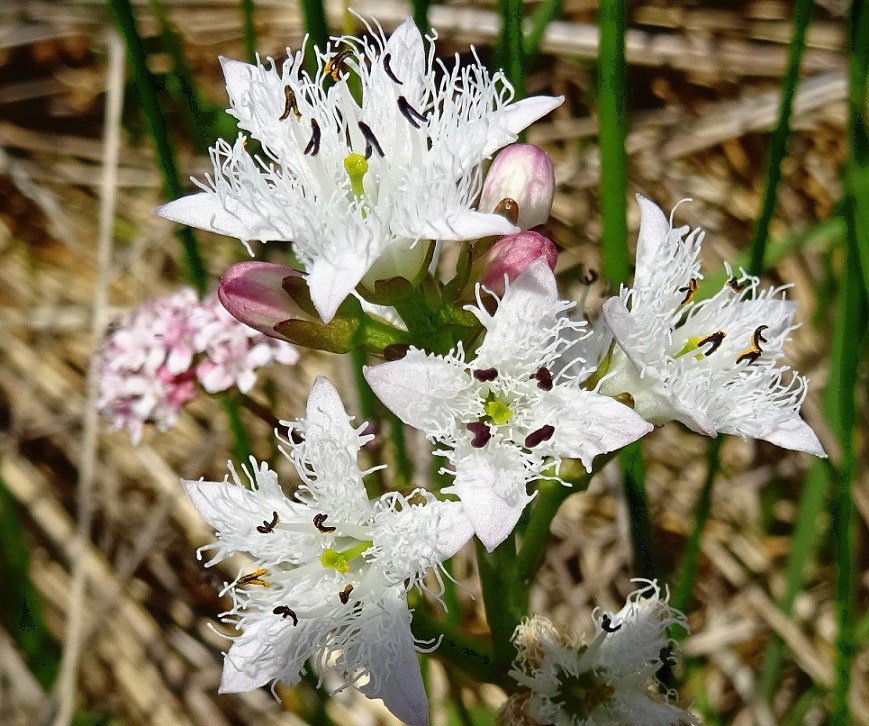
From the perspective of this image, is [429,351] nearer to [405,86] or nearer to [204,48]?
[405,86]

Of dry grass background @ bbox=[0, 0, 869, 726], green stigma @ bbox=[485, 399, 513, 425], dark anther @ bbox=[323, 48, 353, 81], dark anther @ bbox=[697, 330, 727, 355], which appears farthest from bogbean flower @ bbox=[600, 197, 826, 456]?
dry grass background @ bbox=[0, 0, 869, 726]

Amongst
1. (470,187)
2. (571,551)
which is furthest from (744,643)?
(470,187)

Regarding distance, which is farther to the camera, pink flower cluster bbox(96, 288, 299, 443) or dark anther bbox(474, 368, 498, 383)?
pink flower cluster bbox(96, 288, 299, 443)

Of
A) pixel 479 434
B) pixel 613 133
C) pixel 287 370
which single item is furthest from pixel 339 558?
pixel 287 370

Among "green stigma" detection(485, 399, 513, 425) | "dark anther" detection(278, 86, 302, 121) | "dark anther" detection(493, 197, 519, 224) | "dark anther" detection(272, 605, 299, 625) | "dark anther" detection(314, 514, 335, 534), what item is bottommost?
"dark anther" detection(272, 605, 299, 625)

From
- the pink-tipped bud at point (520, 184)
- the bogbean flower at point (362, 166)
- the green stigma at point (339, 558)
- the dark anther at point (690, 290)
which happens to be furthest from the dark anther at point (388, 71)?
the green stigma at point (339, 558)

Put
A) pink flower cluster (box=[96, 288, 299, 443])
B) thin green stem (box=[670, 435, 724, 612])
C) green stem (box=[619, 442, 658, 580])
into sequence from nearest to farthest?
green stem (box=[619, 442, 658, 580])
thin green stem (box=[670, 435, 724, 612])
pink flower cluster (box=[96, 288, 299, 443])

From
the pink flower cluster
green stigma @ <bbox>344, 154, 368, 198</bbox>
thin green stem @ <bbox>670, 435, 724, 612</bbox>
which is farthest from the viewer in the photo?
the pink flower cluster

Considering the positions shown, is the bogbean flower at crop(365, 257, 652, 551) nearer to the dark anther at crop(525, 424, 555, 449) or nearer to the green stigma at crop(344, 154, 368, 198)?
the dark anther at crop(525, 424, 555, 449)
